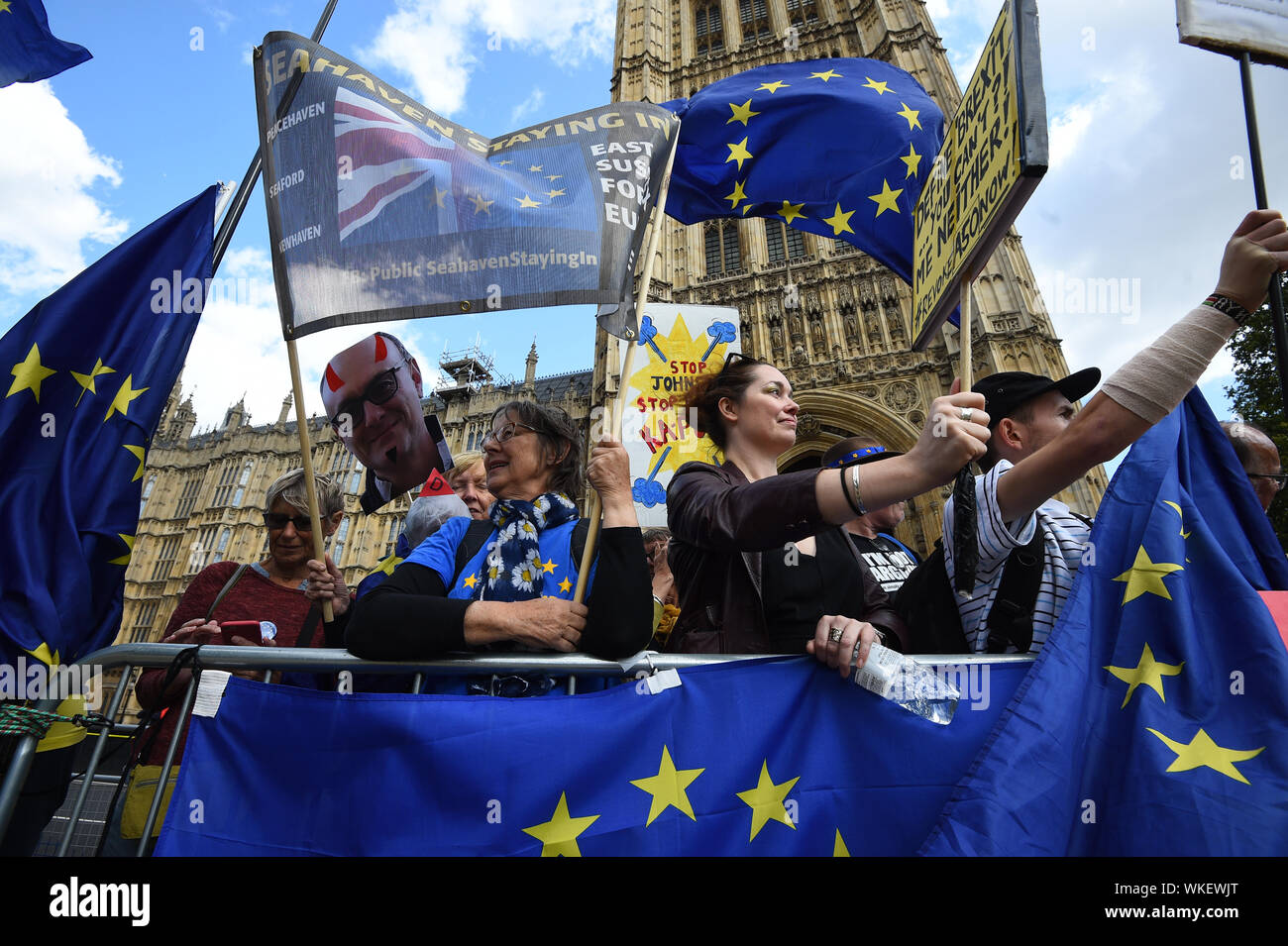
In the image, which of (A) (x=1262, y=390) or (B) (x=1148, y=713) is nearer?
(B) (x=1148, y=713)

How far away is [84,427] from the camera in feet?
8.21

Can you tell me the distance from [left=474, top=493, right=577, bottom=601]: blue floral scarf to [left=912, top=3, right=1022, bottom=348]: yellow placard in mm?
1628

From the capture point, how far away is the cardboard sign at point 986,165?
181 centimetres

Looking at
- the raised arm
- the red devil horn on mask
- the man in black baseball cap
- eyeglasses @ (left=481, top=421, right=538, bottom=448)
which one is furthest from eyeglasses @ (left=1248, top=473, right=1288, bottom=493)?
the red devil horn on mask

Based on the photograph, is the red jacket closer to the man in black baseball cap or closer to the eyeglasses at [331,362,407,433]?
the man in black baseball cap

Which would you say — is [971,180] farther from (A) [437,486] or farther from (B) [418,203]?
(A) [437,486]

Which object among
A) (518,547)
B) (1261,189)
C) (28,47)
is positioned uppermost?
(28,47)

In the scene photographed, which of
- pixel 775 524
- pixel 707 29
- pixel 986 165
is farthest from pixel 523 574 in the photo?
pixel 707 29

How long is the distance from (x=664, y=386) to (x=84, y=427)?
5923mm

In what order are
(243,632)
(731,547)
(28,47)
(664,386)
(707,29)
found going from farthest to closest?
(707,29)
(664,386)
(28,47)
(243,632)
(731,547)

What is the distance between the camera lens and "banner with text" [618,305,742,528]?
7.77 meters
